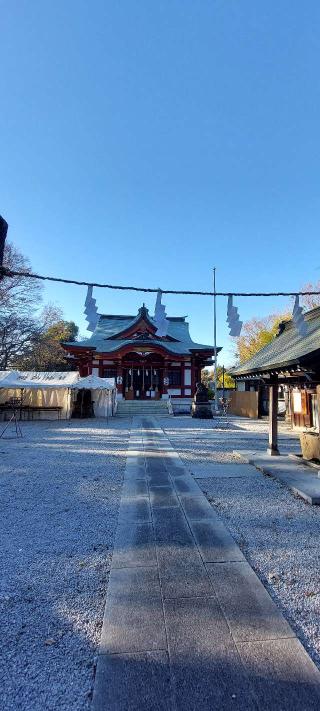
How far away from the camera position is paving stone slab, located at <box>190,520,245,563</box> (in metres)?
3.30

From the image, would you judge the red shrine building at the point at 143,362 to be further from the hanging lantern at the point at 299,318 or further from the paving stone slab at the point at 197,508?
the paving stone slab at the point at 197,508

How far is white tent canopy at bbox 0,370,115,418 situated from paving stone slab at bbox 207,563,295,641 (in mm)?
15347

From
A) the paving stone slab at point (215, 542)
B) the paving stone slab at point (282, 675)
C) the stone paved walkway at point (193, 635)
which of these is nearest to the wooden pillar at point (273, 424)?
the paving stone slab at point (215, 542)

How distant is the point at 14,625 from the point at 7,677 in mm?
464

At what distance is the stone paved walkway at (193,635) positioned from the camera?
70.3 inches

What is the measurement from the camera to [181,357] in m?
25.5

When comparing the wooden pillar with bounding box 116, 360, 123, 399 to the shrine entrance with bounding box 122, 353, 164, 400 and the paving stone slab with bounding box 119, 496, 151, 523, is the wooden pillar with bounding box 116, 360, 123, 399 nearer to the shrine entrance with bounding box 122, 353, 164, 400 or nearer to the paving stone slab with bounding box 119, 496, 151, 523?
the shrine entrance with bounding box 122, 353, 164, 400

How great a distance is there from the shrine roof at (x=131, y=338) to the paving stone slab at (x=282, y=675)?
70.9ft

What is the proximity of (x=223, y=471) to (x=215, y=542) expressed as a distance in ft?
11.4

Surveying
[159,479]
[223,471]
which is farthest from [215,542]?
[223,471]

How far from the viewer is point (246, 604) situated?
8.41ft

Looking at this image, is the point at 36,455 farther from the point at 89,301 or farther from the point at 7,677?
the point at 7,677

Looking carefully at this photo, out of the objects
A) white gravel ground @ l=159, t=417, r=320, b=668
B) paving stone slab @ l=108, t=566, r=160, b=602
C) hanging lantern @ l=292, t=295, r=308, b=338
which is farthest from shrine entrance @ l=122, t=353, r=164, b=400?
paving stone slab @ l=108, t=566, r=160, b=602

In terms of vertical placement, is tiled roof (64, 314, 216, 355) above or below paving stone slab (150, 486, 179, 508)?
above
